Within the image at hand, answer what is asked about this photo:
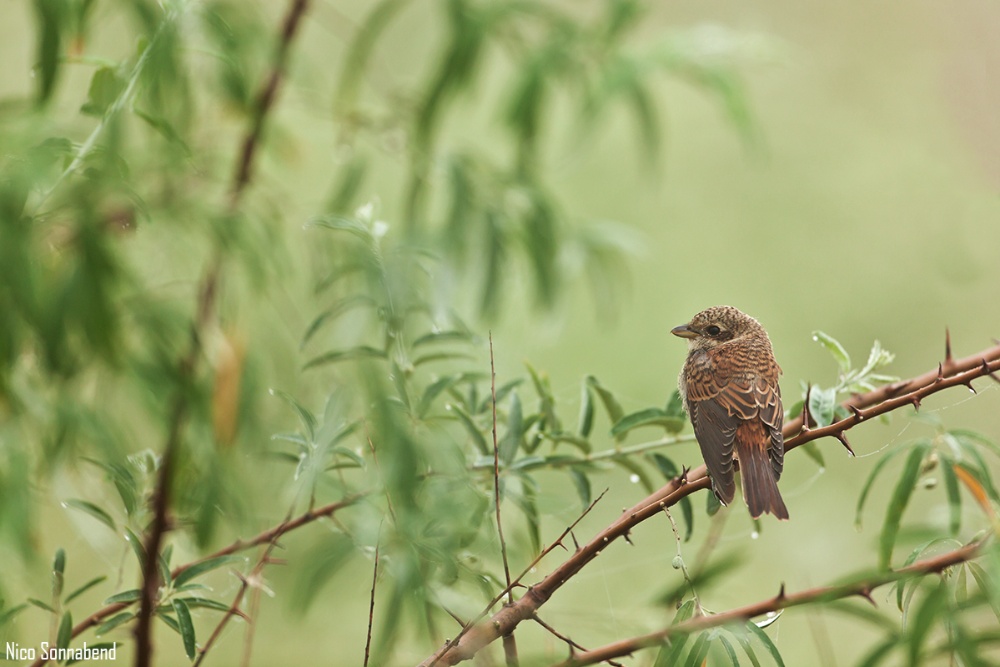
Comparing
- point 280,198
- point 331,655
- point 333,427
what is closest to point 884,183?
point 331,655

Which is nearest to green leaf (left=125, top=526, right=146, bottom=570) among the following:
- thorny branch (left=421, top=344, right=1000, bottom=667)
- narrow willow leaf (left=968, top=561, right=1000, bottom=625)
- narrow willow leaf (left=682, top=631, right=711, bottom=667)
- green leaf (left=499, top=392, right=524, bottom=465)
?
thorny branch (left=421, top=344, right=1000, bottom=667)

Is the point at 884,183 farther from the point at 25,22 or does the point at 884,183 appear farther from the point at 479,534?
the point at 479,534

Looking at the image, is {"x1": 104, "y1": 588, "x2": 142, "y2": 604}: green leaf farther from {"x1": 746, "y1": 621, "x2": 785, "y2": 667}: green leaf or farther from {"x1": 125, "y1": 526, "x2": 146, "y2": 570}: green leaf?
{"x1": 746, "y1": 621, "x2": 785, "y2": 667}: green leaf

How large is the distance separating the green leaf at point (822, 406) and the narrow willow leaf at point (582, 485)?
1.05ft

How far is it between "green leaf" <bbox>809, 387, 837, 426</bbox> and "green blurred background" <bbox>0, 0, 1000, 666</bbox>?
199 cm

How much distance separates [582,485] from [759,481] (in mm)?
264

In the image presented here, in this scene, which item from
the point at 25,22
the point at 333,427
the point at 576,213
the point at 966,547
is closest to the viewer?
the point at 966,547

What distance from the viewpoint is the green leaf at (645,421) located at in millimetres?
1374

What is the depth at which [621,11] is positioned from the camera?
187 cm

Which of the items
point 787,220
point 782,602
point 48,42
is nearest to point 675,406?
point 782,602

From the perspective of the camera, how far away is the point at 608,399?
4.66ft

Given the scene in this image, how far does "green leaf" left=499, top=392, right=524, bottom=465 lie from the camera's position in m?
1.38

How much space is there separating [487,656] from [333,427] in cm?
39

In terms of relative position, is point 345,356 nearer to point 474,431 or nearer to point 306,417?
point 306,417
